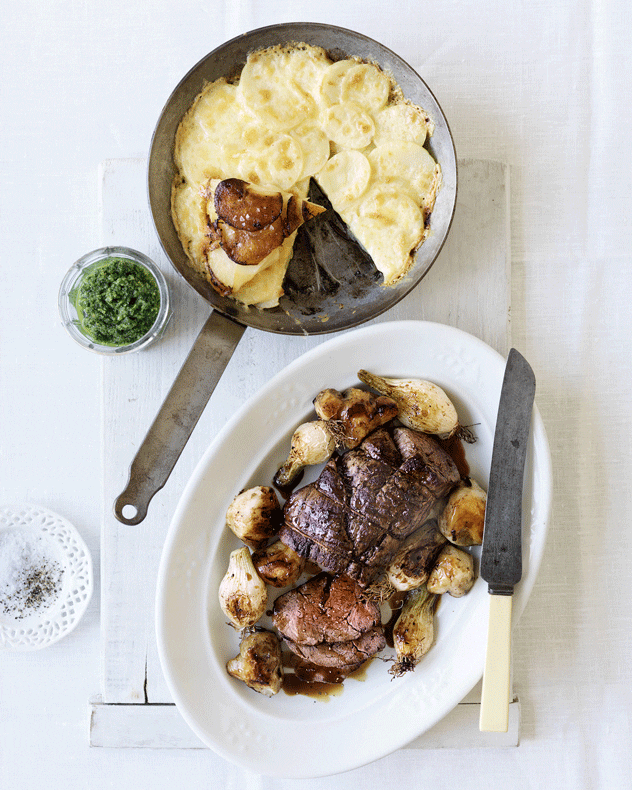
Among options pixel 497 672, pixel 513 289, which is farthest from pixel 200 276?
pixel 497 672

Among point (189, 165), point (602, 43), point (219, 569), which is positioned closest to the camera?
point (189, 165)

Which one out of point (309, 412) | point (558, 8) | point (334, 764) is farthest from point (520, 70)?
point (334, 764)

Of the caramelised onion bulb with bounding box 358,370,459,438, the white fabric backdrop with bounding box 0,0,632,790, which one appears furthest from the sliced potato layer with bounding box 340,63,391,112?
the caramelised onion bulb with bounding box 358,370,459,438

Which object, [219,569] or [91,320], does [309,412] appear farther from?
[91,320]

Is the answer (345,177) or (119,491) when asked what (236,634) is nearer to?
(119,491)

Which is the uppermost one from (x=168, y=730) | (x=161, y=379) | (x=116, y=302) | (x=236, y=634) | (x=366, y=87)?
(x=366, y=87)

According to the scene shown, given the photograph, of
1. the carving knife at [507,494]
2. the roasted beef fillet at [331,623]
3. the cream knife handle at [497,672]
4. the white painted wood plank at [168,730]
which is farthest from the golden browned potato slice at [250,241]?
the white painted wood plank at [168,730]
